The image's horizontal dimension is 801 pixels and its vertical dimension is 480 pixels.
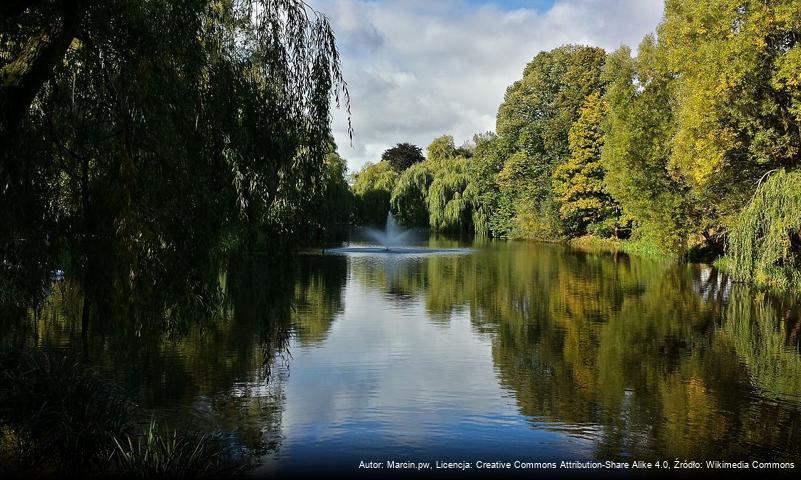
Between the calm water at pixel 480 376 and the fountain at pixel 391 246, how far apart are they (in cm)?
1653

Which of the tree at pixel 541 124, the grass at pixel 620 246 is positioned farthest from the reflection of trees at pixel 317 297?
the tree at pixel 541 124

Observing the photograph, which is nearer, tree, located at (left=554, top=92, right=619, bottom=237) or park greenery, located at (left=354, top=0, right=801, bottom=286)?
park greenery, located at (left=354, top=0, right=801, bottom=286)

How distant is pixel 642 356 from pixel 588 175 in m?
30.9

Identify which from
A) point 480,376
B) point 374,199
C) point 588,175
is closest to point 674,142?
point 480,376

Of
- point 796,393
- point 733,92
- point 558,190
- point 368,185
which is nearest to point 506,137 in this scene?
point 558,190

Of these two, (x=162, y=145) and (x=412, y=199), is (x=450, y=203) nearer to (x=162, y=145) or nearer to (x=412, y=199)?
(x=412, y=199)

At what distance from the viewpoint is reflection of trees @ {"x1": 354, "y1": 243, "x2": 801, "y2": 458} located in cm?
779

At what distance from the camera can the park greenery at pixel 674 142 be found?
18.1m

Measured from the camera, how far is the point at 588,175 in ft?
135

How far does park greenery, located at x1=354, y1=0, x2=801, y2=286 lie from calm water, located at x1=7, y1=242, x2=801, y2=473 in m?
3.63

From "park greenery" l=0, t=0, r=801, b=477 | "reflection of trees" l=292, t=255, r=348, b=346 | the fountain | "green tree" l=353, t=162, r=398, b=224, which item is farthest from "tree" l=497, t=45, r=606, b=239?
"park greenery" l=0, t=0, r=801, b=477

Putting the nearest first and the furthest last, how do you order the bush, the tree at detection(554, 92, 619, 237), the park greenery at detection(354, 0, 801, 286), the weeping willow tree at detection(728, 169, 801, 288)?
the bush < the weeping willow tree at detection(728, 169, 801, 288) < the park greenery at detection(354, 0, 801, 286) < the tree at detection(554, 92, 619, 237)

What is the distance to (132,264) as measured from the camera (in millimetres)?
5613

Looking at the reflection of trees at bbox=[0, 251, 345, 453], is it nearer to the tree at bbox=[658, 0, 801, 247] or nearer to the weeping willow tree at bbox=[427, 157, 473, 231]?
the tree at bbox=[658, 0, 801, 247]
